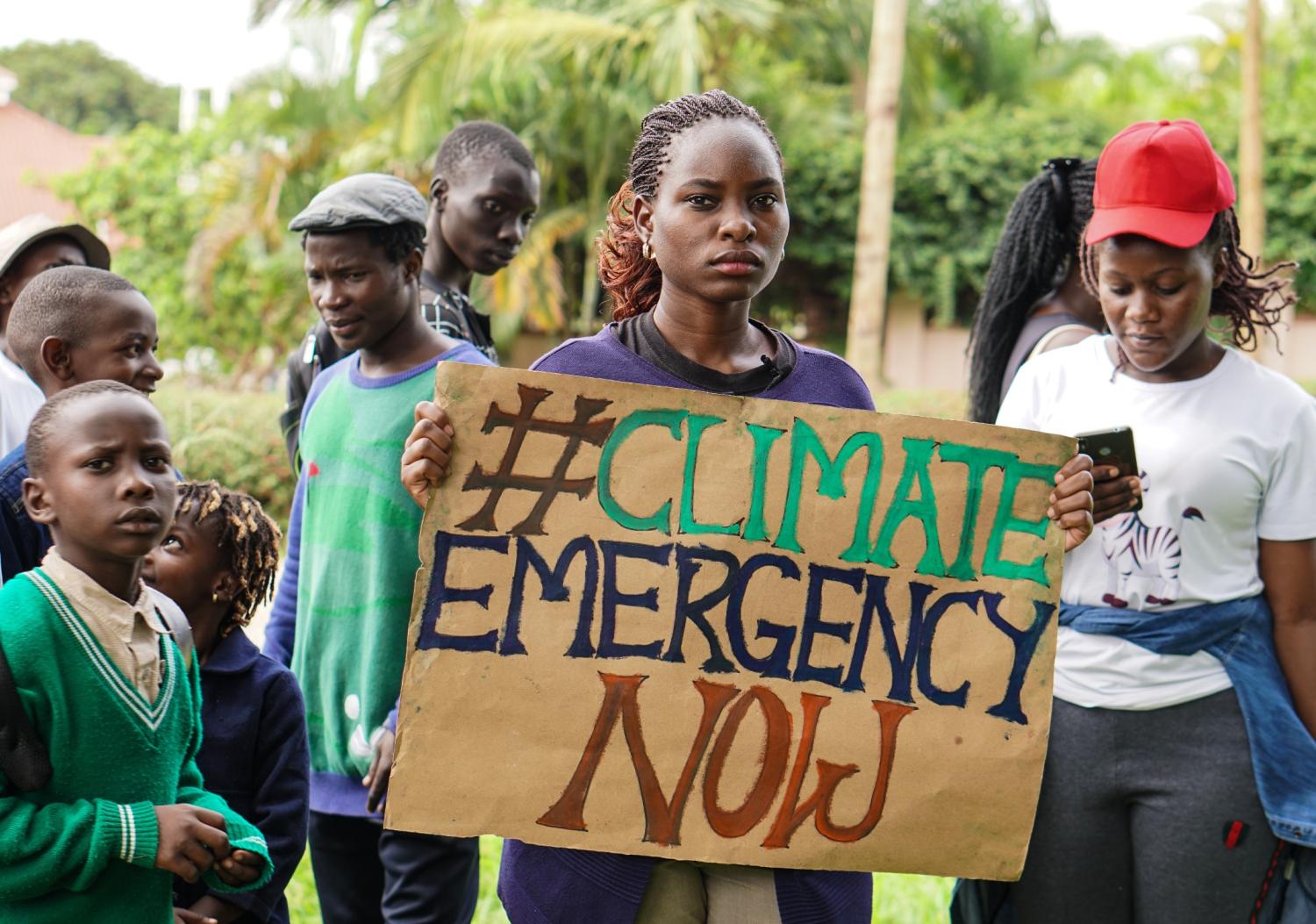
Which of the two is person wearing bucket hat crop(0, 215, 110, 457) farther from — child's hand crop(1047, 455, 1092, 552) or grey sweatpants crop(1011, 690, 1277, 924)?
grey sweatpants crop(1011, 690, 1277, 924)

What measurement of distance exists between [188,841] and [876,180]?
39.9ft

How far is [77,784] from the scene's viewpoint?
2121 mm

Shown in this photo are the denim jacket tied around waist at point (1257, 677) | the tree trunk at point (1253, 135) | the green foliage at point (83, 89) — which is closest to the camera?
the denim jacket tied around waist at point (1257, 677)

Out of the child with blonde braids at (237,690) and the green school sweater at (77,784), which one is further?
the child with blonde braids at (237,690)

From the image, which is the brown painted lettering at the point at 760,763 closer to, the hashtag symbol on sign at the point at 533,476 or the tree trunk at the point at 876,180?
the hashtag symbol on sign at the point at 533,476

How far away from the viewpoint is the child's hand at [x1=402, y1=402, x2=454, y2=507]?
7.39 ft

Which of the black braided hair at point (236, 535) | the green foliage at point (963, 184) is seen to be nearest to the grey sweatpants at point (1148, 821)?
the black braided hair at point (236, 535)

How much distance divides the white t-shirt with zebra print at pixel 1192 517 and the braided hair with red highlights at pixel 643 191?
96cm

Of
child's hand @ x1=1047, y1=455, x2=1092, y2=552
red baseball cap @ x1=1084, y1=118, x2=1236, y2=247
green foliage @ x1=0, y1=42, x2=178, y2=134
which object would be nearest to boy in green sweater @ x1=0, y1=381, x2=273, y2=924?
child's hand @ x1=1047, y1=455, x2=1092, y2=552

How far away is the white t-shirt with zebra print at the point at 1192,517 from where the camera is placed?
267cm

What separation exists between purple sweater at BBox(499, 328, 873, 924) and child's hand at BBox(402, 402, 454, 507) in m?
0.20

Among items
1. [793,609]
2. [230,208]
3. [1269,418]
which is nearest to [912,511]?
[793,609]

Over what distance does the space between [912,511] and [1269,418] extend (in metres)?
0.82

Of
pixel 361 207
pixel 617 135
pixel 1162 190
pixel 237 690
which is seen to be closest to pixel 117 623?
pixel 237 690
